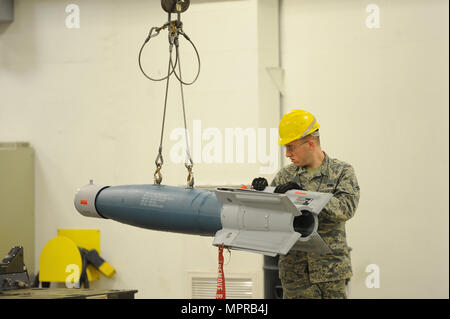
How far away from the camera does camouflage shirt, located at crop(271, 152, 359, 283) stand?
8.85 feet

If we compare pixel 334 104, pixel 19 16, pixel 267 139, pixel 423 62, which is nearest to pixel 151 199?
pixel 267 139

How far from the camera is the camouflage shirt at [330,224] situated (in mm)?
2697

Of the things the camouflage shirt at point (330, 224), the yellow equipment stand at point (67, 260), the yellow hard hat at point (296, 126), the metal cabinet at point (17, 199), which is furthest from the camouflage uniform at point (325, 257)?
the metal cabinet at point (17, 199)

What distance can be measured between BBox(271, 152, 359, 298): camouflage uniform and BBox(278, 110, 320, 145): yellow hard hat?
16 cm

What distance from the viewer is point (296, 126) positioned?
2803mm

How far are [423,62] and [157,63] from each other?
6.03ft

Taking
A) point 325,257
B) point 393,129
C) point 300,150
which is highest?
point 393,129

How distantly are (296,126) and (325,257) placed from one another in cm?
59

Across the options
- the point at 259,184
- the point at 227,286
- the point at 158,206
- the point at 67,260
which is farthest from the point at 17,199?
the point at 259,184

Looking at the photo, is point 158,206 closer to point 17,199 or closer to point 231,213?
point 231,213

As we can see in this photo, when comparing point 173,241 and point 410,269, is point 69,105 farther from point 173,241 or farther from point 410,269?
point 410,269

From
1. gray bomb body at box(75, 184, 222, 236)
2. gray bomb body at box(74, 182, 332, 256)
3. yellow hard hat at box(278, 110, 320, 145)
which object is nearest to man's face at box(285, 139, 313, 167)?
yellow hard hat at box(278, 110, 320, 145)

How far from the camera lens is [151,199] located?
2842 millimetres

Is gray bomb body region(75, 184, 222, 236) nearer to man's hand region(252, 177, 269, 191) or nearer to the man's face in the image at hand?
man's hand region(252, 177, 269, 191)
